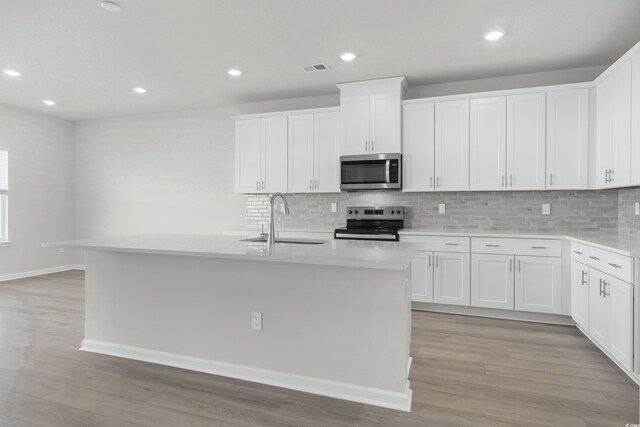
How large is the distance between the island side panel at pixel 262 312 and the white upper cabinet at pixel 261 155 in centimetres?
249

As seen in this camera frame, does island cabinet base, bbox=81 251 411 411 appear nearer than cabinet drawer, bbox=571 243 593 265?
Yes

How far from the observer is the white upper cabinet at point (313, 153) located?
4.90 m

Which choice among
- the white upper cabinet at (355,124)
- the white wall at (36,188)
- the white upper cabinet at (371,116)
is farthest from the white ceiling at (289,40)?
the white wall at (36,188)

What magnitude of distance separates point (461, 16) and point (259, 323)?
2864 millimetres

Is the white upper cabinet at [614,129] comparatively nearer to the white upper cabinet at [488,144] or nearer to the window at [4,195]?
the white upper cabinet at [488,144]

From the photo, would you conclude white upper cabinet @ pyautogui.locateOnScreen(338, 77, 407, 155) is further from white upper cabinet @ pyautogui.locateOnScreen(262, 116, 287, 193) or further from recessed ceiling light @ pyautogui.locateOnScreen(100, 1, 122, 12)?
recessed ceiling light @ pyautogui.locateOnScreen(100, 1, 122, 12)

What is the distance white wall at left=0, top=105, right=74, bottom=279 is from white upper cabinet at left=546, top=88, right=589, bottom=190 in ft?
25.2

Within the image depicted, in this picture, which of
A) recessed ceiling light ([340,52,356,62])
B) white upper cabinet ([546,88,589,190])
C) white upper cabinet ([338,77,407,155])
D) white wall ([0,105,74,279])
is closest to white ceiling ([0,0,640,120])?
recessed ceiling light ([340,52,356,62])

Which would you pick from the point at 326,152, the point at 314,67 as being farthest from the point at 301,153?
the point at 314,67

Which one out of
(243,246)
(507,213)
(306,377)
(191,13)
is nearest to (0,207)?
(191,13)

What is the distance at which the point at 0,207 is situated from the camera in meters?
6.00

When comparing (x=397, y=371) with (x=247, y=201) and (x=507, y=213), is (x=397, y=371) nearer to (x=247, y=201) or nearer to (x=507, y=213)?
(x=507, y=213)

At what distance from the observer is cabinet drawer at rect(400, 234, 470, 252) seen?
411 cm

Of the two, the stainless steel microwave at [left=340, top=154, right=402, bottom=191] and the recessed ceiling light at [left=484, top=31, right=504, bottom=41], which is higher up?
the recessed ceiling light at [left=484, top=31, right=504, bottom=41]
